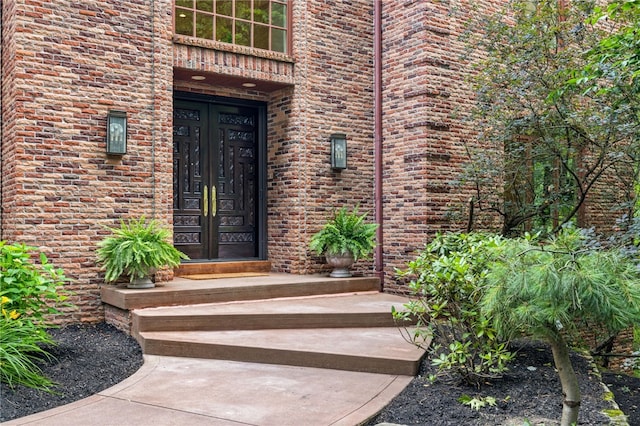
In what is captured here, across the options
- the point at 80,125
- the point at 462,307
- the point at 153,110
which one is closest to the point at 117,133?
the point at 80,125

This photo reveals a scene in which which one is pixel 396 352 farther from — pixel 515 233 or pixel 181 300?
pixel 515 233

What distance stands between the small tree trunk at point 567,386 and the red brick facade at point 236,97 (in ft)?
15.5

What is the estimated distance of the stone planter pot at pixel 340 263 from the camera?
7828 mm

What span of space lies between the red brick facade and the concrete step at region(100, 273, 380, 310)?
1.72 ft

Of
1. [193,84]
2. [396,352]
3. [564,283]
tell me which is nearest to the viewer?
[564,283]

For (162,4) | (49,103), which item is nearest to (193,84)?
(162,4)

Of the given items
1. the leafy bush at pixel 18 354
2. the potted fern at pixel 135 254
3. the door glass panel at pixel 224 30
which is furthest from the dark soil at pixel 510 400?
the door glass panel at pixel 224 30

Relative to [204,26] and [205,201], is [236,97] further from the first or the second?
[205,201]

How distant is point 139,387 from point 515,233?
5.86 m

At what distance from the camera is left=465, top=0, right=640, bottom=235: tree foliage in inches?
272

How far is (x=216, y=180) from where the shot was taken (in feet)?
26.9

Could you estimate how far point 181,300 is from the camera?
6.18 m

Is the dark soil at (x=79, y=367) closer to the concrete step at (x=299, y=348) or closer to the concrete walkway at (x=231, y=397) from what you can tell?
the concrete walkway at (x=231, y=397)

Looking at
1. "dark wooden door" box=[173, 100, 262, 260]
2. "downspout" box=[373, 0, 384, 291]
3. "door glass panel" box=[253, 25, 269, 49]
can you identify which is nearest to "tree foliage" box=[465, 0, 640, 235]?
"downspout" box=[373, 0, 384, 291]
